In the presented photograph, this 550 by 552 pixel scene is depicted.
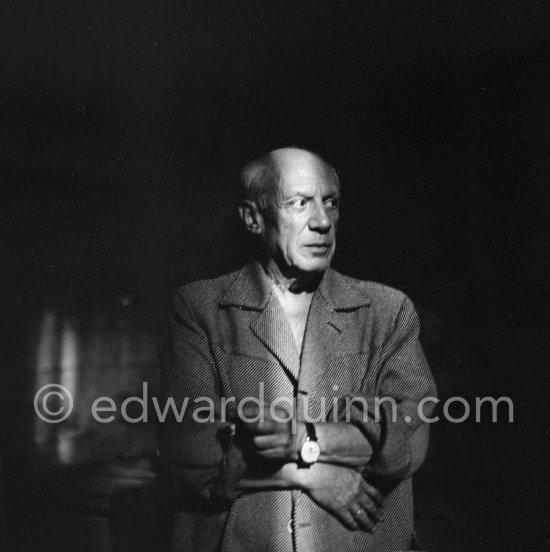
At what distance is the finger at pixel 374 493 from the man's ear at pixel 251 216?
0.72 meters

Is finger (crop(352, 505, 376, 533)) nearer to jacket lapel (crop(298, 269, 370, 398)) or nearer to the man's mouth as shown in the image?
jacket lapel (crop(298, 269, 370, 398))

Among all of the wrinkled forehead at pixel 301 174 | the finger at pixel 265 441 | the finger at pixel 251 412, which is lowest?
the finger at pixel 265 441

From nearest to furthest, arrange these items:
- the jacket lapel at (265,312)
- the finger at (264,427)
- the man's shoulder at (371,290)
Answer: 1. the finger at (264,427)
2. the jacket lapel at (265,312)
3. the man's shoulder at (371,290)

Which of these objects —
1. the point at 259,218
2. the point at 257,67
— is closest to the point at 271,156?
the point at 259,218

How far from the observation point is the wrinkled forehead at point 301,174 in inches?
70.1

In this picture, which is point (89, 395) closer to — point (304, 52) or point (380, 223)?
point (380, 223)

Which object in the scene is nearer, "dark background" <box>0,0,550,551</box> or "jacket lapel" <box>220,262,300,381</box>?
"jacket lapel" <box>220,262,300,381</box>

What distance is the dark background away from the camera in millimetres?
1904

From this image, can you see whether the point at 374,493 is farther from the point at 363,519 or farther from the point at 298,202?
the point at 298,202

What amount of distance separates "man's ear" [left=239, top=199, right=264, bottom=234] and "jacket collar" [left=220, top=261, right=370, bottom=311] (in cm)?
9

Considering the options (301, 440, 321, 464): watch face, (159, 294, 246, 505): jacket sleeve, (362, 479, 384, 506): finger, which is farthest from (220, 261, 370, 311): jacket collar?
(362, 479, 384, 506): finger

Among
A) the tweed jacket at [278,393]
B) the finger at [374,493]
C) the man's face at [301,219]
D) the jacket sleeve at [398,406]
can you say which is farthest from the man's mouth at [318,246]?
the finger at [374,493]

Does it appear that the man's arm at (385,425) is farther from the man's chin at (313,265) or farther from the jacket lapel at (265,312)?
the man's chin at (313,265)

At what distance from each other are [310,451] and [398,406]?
273 mm
